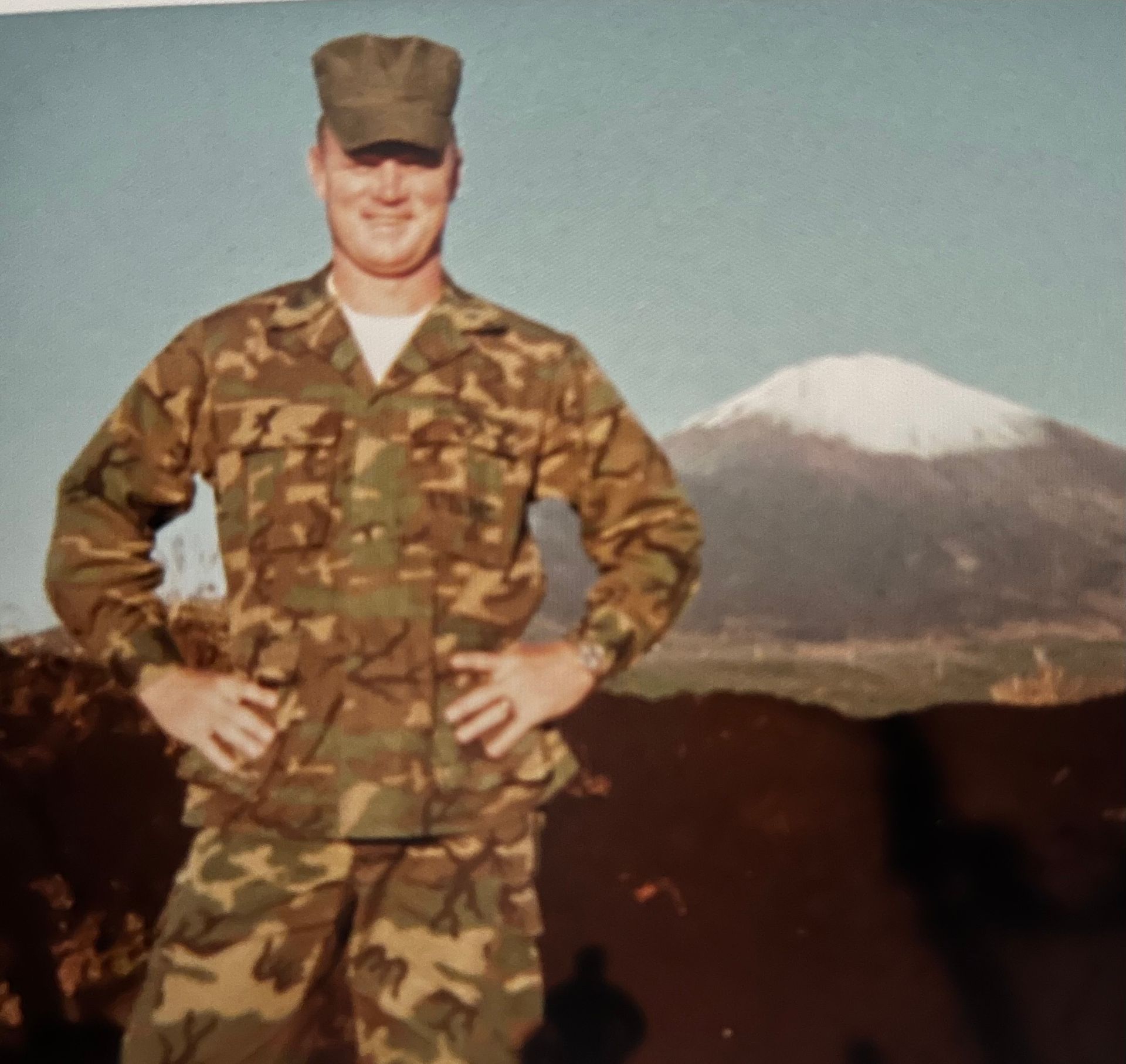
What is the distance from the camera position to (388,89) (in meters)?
1.73

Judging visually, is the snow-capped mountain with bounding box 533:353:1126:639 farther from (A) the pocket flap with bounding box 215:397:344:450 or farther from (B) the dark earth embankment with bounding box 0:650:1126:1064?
(A) the pocket flap with bounding box 215:397:344:450

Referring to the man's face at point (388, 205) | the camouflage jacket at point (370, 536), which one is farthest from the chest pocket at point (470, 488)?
the man's face at point (388, 205)

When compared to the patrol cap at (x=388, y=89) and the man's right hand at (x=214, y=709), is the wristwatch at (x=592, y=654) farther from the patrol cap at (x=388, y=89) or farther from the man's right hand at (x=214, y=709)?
the patrol cap at (x=388, y=89)

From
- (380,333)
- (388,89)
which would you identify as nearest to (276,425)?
(380,333)

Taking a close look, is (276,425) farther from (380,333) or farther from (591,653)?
(591,653)

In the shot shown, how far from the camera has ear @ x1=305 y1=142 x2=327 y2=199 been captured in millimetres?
1822

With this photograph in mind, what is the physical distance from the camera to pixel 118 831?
1.82 metres

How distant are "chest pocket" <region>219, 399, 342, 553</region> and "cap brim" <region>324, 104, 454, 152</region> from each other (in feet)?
1.35

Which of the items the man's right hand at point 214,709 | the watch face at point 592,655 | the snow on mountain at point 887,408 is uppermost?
the snow on mountain at point 887,408

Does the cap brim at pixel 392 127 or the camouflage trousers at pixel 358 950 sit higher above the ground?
the cap brim at pixel 392 127

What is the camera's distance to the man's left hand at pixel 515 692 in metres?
1.65

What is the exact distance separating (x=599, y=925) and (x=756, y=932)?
0.81ft

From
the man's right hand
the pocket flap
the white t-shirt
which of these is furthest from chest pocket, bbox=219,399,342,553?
the man's right hand

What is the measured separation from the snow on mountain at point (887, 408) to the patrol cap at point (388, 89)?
0.63 m
